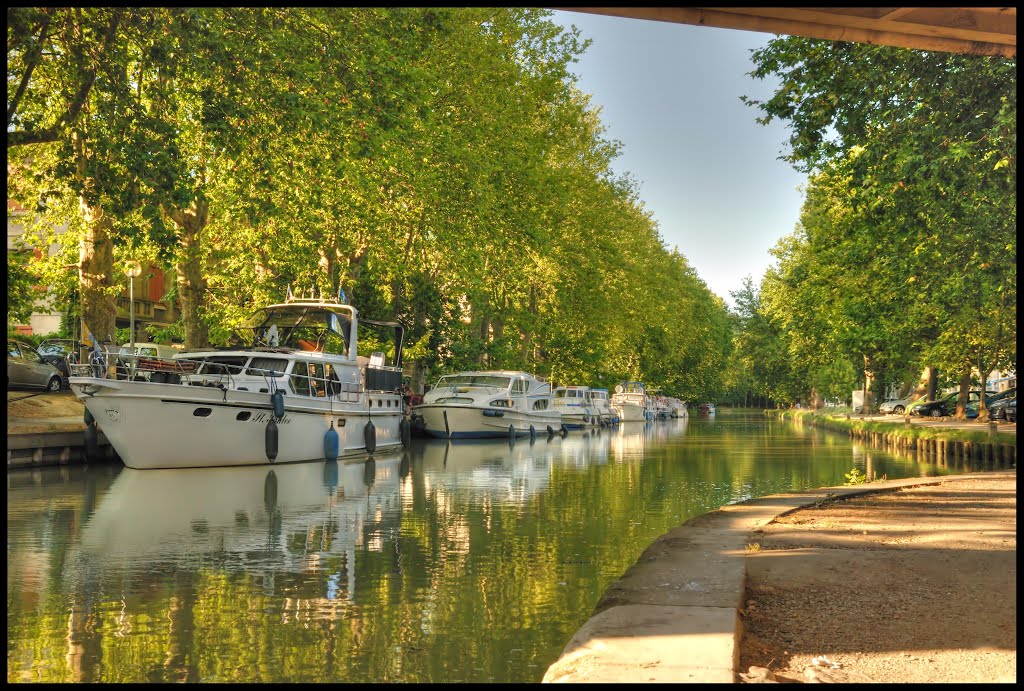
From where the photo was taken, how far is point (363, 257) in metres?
40.8

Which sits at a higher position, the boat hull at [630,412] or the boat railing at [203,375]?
the boat railing at [203,375]

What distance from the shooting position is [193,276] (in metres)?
36.1

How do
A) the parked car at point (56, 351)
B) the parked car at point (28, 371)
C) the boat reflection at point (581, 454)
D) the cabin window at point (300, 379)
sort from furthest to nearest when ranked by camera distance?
the parked car at point (56, 351) → the parked car at point (28, 371) → the boat reflection at point (581, 454) → the cabin window at point (300, 379)

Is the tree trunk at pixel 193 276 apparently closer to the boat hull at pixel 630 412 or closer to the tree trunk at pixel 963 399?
the tree trunk at pixel 963 399

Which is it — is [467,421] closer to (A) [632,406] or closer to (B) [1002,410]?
(B) [1002,410]

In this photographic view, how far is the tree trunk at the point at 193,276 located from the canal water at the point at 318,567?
38.9 feet

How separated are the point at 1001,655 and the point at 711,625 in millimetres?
1761

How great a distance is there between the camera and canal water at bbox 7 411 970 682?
7324 millimetres

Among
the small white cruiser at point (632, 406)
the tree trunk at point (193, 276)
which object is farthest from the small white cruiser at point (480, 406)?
the small white cruiser at point (632, 406)

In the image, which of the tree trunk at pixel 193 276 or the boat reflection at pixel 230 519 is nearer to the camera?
the boat reflection at pixel 230 519

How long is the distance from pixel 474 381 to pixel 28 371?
60.1ft

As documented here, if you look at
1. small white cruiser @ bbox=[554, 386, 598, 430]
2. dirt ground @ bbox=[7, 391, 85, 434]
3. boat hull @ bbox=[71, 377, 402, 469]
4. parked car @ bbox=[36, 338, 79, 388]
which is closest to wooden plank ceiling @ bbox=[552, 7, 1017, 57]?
boat hull @ bbox=[71, 377, 402, 469]

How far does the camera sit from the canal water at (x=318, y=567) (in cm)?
732

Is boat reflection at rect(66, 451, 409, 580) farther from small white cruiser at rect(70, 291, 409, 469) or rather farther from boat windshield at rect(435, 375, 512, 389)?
boat windshield at rect(435, 375, 512, 389)
